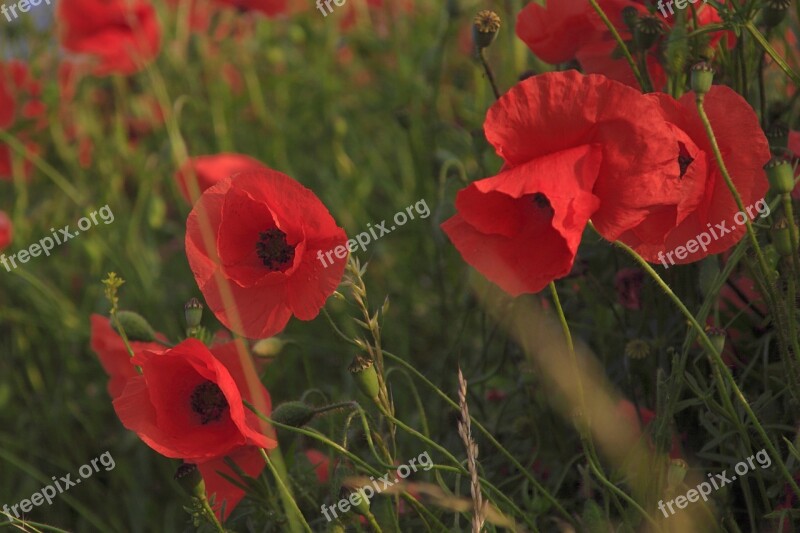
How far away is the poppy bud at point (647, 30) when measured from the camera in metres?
1.18

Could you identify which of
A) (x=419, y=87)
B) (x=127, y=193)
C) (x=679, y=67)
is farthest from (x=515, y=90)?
(x=127, y=193)

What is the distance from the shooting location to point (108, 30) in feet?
7.83

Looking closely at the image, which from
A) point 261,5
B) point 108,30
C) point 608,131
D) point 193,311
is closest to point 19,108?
point 108,30

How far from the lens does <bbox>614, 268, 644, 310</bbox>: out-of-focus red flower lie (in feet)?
4.29

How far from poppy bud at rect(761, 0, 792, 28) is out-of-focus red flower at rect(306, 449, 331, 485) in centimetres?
69

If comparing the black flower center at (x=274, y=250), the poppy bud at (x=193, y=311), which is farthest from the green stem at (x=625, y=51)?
the poppy bud at (x=193, y=311)

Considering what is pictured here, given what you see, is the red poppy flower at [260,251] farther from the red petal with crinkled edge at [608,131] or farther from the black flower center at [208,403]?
the red petal with crinkled edge at [608,131]

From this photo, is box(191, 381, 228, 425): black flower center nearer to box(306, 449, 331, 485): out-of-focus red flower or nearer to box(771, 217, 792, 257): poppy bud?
box(306, 449, 331, 485): out-of-focus red flower

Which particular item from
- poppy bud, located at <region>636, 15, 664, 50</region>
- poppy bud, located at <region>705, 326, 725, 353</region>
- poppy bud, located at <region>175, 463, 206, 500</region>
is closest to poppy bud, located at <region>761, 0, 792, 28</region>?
poppy bud, located at <region>636, 15, 664, 50</region>

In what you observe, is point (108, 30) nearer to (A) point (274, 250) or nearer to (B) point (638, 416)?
(A) point (274, 250)

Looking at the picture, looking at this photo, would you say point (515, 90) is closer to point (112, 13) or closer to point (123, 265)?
point (123, 265)

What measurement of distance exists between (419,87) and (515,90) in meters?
1.12

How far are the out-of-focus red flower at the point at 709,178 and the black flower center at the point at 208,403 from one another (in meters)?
0.43

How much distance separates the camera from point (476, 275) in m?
1.42
